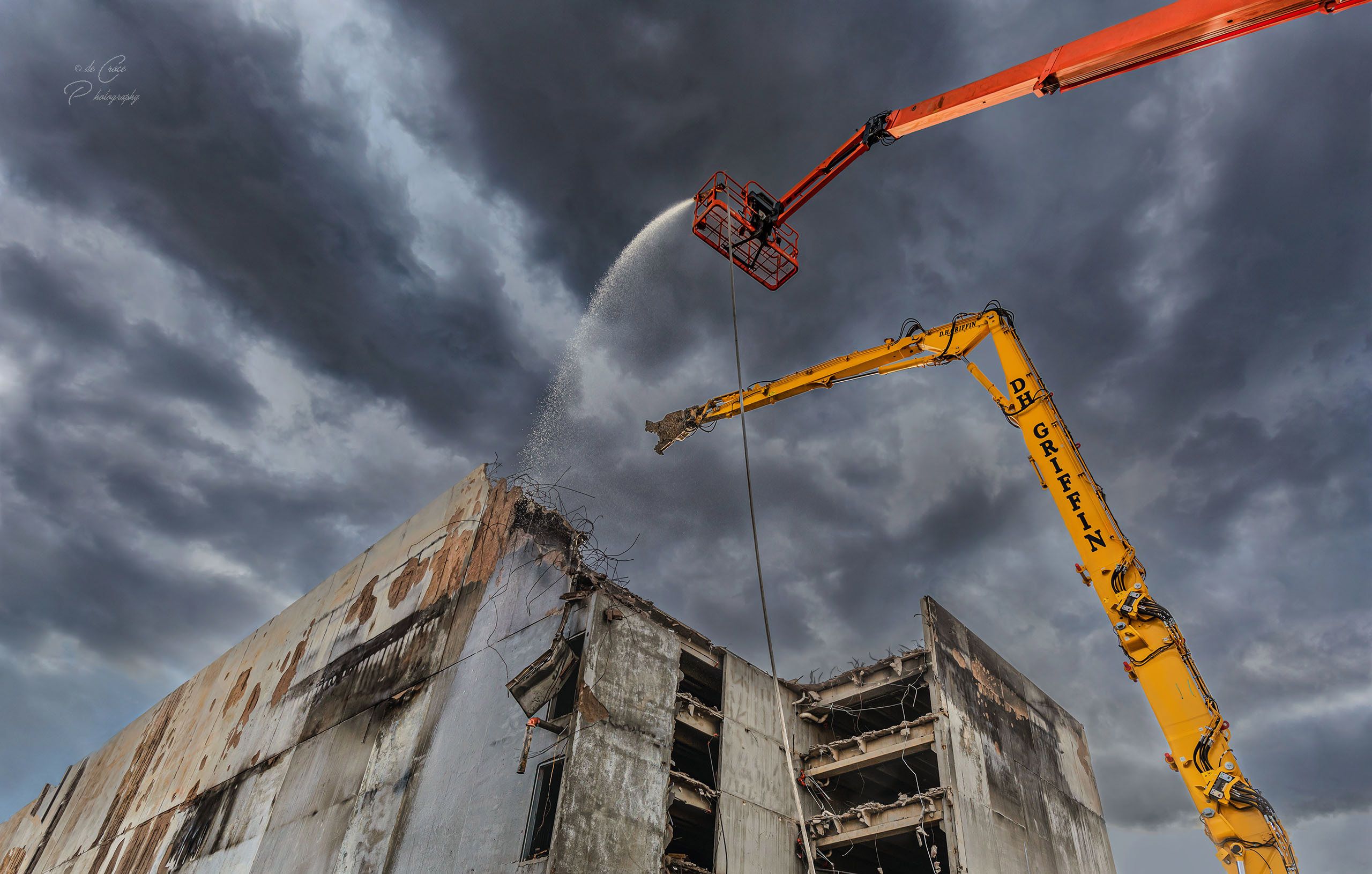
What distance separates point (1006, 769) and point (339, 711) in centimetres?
1853

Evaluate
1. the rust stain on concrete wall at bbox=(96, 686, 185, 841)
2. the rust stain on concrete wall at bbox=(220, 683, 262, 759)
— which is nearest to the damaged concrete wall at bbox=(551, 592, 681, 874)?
the rust stain on concrete wall at bbox=(220, 683, 262, 759)

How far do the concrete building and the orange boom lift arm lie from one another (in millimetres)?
8430

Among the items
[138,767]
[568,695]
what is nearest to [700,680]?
[568,695]

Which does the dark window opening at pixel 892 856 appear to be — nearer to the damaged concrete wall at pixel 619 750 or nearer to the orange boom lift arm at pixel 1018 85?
A: the damaged concrete wall at pixel 619 750

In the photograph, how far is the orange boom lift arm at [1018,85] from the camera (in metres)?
11.9

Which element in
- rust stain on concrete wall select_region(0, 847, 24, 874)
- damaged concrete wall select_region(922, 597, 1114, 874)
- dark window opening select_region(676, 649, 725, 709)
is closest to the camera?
damaged concrete wall select_region(922, 597, 1114, 874)

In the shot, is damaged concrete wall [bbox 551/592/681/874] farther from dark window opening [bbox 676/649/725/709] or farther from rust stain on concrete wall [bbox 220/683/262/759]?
rust stain on concrete wall [bbox 220/683/262/759]

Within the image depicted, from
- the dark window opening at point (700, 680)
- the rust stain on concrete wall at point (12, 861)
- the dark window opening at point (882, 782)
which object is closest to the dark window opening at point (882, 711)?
the dark window opening at point (882, 782)

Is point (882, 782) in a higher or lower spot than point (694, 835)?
higher

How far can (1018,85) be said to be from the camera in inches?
577

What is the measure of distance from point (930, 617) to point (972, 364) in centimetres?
736

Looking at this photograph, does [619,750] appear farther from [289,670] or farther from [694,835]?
[289,670]

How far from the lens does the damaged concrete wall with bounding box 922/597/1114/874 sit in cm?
1895

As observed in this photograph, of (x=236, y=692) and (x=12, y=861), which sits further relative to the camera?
(x=12, y=861)
